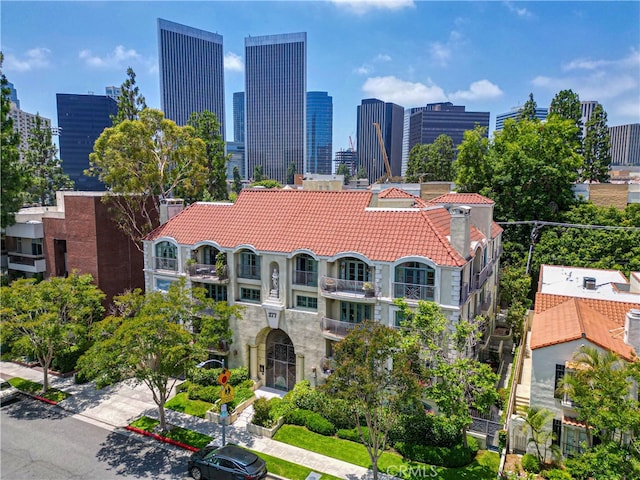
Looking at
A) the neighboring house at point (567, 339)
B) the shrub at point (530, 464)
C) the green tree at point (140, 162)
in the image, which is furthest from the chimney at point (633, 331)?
the green tree at point (140, 162)

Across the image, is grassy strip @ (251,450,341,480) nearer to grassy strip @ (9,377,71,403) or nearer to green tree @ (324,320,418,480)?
green tree @ (324,320,418,480)

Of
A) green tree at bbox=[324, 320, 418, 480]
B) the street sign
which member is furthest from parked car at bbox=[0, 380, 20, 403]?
green tree at bbox=[324, 320, 418, 480]

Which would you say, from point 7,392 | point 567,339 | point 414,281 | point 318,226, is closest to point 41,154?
point 7,392

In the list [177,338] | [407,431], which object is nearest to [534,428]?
[407,431]

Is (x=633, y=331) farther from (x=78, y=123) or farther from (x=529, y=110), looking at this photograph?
(x=78, y=123)

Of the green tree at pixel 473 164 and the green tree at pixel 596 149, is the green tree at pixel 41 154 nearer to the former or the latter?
the green tree at pixel 473 164

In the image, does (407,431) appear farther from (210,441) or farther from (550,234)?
(550,234)

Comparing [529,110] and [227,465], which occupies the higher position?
[529,110]
